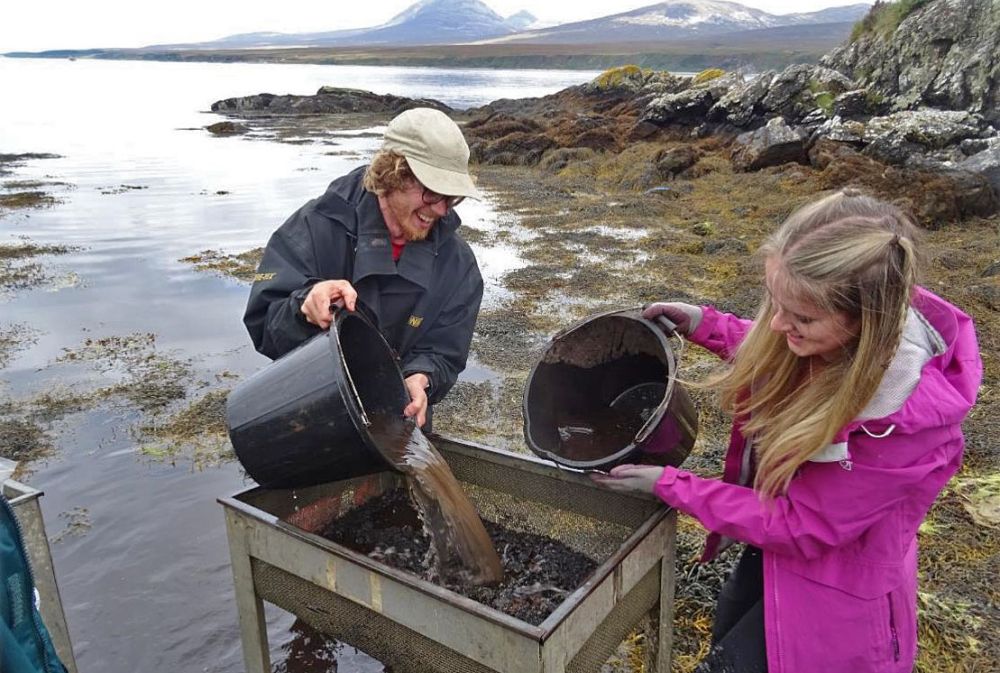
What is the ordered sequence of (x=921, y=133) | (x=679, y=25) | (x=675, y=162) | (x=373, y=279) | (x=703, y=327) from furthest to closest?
(x=679, y=25), (x=675, y=162), (x=921, y=133), (x=373, y=279), (x=703, y=327)

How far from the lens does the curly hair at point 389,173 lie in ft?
8.66

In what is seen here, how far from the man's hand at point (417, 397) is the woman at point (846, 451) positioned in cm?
87

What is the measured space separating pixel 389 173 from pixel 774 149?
486 inches

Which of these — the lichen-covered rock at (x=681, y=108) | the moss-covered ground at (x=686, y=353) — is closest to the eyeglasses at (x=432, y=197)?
the moss-covered ground at (x=686, y=353)

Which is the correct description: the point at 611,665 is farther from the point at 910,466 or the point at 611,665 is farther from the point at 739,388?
the point at 910,466

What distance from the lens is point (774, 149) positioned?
1355 centimetres

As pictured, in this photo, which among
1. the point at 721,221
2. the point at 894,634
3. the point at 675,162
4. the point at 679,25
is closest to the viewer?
the point at 894,634

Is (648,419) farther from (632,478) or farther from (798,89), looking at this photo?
(798,89)

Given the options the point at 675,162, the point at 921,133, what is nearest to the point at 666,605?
the point at 921,133

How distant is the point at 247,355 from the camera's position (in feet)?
20.5

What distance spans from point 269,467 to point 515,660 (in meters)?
0.93

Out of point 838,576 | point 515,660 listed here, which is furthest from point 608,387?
point 515,660

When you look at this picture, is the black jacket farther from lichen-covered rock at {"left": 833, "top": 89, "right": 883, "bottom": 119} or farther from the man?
lichen-covered rock at {"left": 833, "top": 89, "right": 883, "bottom": 119}

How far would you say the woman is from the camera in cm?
179
